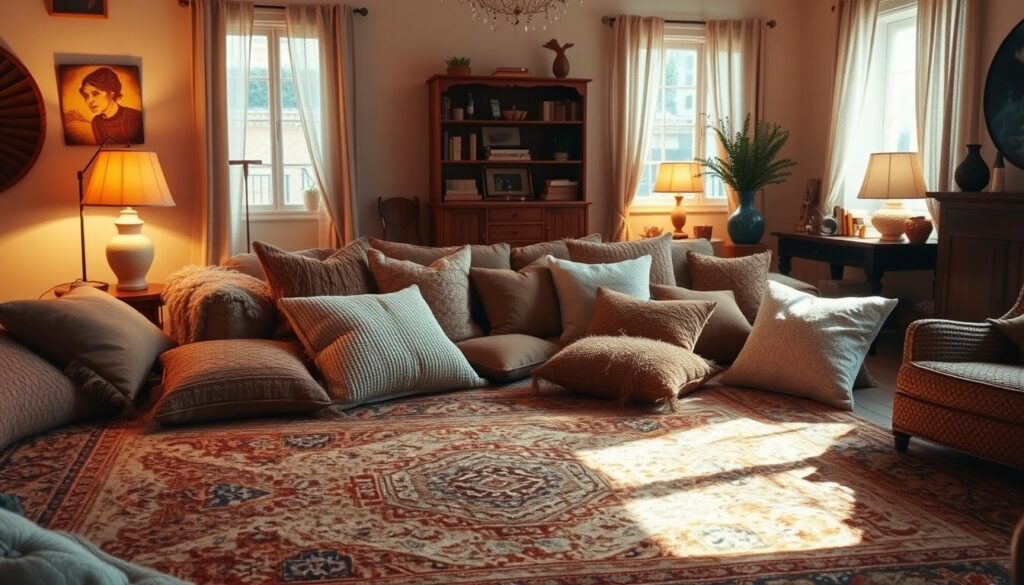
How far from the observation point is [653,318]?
4.51 metres

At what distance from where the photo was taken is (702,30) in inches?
304

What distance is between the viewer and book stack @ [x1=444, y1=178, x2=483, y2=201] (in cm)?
714

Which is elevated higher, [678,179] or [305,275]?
[678,179]

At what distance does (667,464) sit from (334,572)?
132 cm

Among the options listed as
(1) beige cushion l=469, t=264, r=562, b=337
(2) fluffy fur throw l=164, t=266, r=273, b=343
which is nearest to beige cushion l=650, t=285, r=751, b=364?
(1) beige cushion l=469, t=264, r=562, b=337

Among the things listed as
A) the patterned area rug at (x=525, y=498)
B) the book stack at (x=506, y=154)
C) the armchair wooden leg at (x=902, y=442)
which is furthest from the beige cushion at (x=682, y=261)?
the book stack at (x=506, y=154)

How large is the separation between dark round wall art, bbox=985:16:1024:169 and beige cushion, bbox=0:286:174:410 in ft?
15.2

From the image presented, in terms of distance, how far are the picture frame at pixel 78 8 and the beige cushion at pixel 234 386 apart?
3607 mm

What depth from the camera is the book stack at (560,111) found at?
7.32 metres

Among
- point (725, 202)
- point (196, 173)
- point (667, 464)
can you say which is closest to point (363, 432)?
point (667, 464)

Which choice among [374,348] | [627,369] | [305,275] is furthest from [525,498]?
[305,275]

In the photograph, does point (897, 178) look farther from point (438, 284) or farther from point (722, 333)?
point (438, 284)

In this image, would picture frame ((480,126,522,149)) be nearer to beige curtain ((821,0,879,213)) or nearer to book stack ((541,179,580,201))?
book stack ((541,179,580,201))

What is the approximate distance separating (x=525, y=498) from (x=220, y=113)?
→ 184 inches
